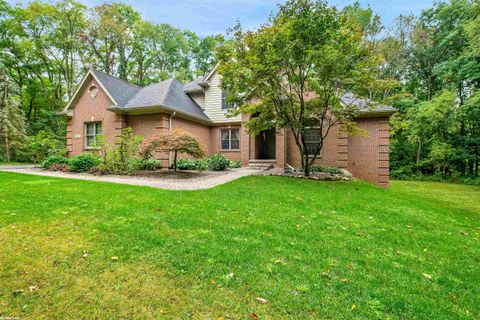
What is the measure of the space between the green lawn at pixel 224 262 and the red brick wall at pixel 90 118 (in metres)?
8.97

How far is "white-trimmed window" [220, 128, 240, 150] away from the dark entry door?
1.59 m

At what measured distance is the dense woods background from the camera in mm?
17078

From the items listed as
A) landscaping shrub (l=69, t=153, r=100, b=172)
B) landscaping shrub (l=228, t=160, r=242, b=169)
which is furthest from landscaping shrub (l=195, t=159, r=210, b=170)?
landscaping shrub (l=69, t=153, r=100, b=172)

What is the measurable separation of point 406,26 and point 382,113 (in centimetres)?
1410

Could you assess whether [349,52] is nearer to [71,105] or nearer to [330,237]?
[330,237]

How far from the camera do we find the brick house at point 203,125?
12.4 m

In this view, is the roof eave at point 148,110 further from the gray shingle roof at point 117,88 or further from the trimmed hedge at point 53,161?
the trimmed hedge at point 53,161

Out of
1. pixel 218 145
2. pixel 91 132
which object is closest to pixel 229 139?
pixel 218 145

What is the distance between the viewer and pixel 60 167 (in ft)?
37.4

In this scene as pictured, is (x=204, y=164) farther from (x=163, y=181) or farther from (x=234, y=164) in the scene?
(x=163, y=181)

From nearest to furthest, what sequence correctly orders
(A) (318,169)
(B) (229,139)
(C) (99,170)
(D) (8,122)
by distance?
1. (C) (99,170)
2. (A) (318,169)
3. (B) (229,139)
4. (D) (8,122)

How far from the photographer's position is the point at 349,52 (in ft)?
27.3

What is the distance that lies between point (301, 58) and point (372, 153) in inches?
275

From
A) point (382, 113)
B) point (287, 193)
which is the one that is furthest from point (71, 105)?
point (382, 113)
